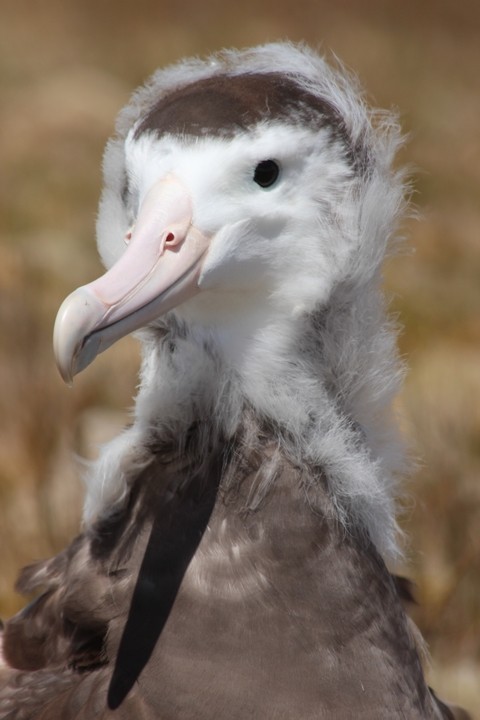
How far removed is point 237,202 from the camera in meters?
2.10

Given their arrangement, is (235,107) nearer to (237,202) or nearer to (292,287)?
(237,202)

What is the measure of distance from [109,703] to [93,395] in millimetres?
3166

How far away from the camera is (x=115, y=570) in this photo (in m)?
2.22

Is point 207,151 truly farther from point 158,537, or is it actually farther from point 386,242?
point 158,537

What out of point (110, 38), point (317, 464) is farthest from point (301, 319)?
point (110, 38)

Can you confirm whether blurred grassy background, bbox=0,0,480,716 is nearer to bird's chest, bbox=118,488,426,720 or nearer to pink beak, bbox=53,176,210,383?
bird's chest, bbox=118,488,426,720

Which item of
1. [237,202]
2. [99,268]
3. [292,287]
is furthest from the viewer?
[99,268]

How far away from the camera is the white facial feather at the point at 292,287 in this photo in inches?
83.0

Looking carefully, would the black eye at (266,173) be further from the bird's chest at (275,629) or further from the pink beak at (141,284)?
the bird's chest at (275,629)

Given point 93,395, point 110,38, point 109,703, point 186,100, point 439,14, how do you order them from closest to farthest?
point 109,703 < point 186,100 < point 93,395 < point 110,38 < point 439,14

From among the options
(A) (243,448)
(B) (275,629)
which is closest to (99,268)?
(A) (243,448)

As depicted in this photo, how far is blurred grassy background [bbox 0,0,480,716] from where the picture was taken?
408cm

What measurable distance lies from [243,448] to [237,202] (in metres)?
0.45

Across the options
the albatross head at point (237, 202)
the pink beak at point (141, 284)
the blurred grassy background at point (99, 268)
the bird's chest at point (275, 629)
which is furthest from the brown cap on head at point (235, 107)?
the bird's chest at point (275, 629)
